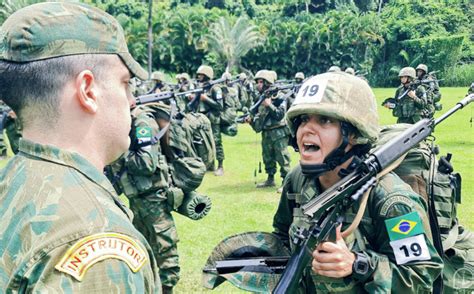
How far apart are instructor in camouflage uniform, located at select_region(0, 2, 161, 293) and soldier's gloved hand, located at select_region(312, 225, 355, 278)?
1181 millimetres

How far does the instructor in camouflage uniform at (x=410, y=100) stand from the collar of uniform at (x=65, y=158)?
41.4 feet

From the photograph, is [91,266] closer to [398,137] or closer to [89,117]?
[89,117]

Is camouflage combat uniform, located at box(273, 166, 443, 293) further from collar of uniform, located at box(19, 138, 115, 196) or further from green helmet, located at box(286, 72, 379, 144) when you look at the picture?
collar of uniform, located at box(19, 138, 115, 196)

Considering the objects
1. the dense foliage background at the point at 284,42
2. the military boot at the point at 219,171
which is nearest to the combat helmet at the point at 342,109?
the military boot at the point at 219,171

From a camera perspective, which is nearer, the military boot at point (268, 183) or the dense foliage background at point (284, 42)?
the military boot at point (268, 183)

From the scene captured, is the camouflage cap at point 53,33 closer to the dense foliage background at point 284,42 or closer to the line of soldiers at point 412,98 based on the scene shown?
the line of soldiers at point 412,98

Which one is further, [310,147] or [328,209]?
[310,147]

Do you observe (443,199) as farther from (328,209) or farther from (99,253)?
(99,253)

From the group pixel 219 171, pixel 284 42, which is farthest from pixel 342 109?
pixel 284 42

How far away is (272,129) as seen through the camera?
35.6ft

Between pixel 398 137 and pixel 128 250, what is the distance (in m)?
1.84

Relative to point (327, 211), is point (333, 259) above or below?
below

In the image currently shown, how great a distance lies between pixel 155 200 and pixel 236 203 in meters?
4.62

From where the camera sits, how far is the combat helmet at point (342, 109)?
2721mm
